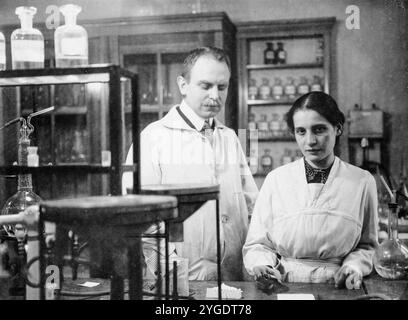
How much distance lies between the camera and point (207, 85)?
2328 millimetres

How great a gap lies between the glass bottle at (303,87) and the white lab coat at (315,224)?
75.1 inches

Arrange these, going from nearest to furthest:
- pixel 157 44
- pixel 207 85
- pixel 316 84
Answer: pixel 207 85 → pixel 157 44 → pixel 316 84

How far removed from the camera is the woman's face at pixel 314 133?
203 cm

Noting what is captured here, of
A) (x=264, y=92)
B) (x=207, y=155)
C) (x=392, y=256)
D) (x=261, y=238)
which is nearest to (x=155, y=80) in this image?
(x=264, y=92)

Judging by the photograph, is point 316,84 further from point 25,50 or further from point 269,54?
point 25,50

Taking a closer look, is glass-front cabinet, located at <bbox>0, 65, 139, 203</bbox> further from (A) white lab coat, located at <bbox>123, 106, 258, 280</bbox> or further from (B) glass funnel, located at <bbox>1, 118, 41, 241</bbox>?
(B) glass funnel, located at <bbox>1, 118, 41, 241</bbox>

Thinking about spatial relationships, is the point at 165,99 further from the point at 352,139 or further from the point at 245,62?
the point at 352,139

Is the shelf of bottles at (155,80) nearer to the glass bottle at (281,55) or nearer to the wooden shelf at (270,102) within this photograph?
the wooden shelf at (270,102)

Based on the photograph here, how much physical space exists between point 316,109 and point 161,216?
97 cm

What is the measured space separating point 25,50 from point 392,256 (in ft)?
4.82

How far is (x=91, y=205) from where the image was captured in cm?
124

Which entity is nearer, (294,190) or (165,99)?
(294,190)

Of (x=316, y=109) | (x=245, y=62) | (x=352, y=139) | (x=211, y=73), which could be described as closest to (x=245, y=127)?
(x=245, y=62)

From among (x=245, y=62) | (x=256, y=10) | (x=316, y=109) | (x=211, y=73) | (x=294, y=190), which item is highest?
(x=256, y=10)
